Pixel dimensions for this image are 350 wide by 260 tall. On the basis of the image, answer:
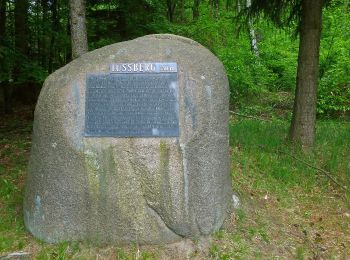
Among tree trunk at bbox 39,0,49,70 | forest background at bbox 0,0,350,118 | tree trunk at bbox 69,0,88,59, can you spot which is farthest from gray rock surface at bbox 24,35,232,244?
tree trunk at bbox 39,0,49,70

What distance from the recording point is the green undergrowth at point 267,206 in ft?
13.4

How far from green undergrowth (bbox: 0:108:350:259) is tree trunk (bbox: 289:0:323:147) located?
31 centimetres

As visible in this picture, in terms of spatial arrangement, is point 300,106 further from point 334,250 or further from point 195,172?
point 195,172

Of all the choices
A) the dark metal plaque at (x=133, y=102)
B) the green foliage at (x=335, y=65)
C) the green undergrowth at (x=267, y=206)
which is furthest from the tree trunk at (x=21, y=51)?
the green foliage at (x=335, y=65)

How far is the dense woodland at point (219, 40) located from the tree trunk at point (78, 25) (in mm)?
74

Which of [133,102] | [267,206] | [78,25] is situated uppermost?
[78,25]

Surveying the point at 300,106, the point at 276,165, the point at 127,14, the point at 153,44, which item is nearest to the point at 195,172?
the point at 153,44

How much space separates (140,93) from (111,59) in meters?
0.49

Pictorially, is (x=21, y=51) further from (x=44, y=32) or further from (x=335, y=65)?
(x=335, y=65)

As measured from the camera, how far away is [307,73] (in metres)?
6.48

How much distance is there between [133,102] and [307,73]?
11.3 feet

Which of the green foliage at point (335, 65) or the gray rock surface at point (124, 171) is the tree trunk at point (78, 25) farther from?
the green foliage at point (335, 65)

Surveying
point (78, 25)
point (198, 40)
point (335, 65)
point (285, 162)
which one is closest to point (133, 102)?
point (78, 25)

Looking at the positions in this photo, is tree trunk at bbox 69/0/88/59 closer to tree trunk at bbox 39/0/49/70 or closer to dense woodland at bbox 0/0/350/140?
dense woodland at bbox 0/0/350/140
